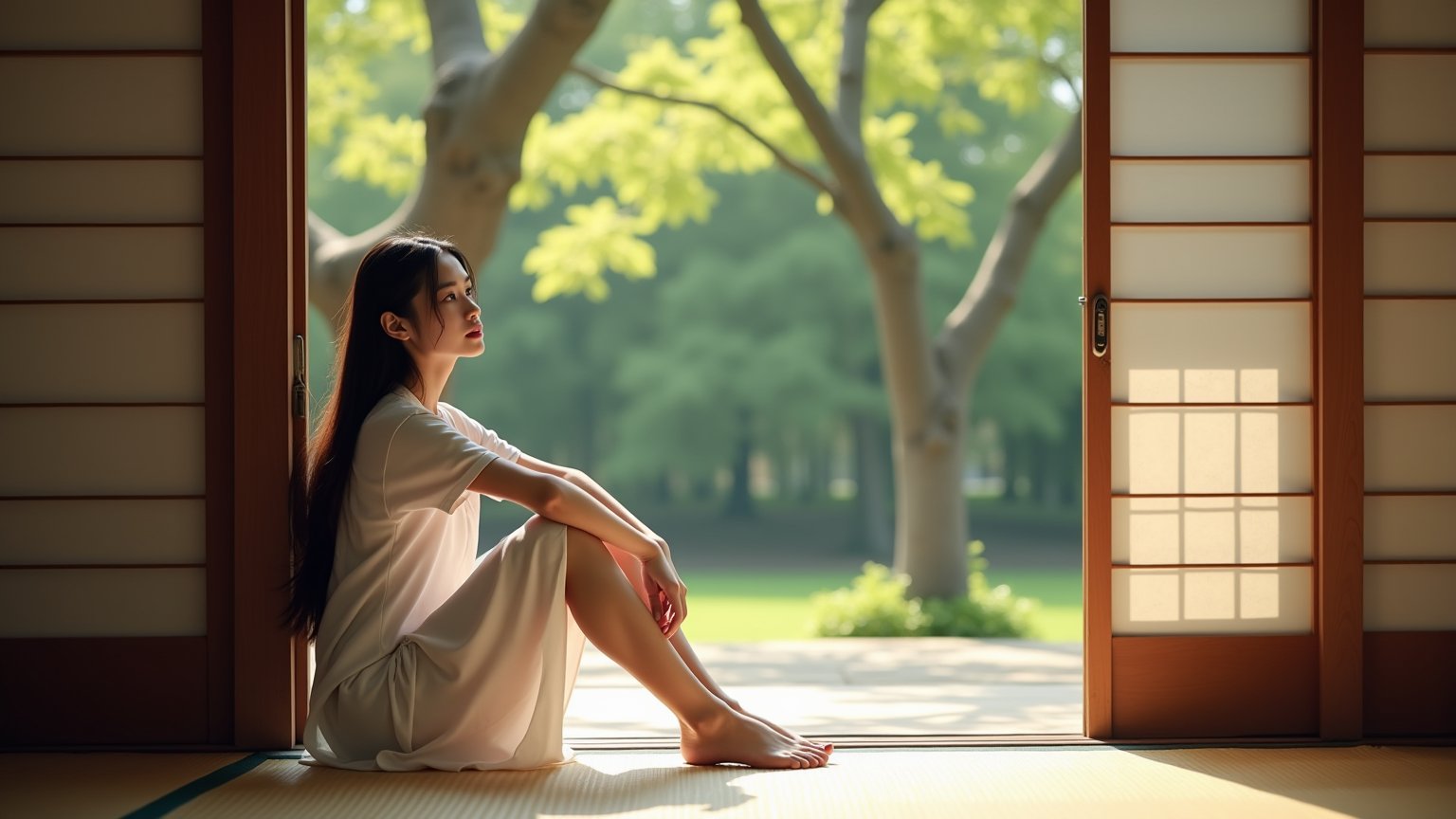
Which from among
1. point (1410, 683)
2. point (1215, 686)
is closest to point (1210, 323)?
point (1215, 686)

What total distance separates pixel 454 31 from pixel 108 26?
2.47 metres

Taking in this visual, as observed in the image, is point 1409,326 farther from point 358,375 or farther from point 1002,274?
point 1002,274

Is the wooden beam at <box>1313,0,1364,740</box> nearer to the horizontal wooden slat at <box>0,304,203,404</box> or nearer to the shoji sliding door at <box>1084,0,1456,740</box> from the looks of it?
the shoji sliding door at <box>1084,0,1456,740</box>

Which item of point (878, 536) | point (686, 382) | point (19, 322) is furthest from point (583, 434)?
point (19, 322)

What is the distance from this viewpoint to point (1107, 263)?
2.87 m

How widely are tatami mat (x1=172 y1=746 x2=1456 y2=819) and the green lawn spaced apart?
3.96 metres

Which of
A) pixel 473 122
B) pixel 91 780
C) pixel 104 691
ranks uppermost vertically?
pixel 473 122

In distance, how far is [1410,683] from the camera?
288 centimetres

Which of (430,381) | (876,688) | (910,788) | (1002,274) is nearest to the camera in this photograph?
(910,788)

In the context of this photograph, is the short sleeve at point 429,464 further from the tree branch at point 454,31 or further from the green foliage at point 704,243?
the green foliage at point 704,243

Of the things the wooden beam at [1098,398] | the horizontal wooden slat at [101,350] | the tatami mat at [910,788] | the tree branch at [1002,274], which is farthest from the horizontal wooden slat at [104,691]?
the tree branch at [1002,274]

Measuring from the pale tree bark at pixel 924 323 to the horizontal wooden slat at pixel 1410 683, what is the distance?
3.62 m

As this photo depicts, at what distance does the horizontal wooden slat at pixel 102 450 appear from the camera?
2816 mm

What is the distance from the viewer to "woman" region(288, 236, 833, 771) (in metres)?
2.44
